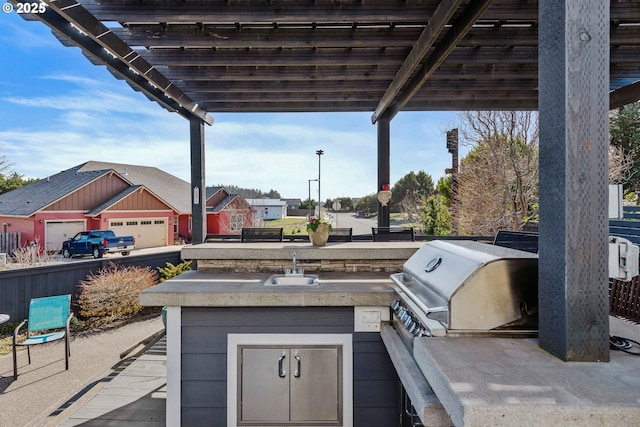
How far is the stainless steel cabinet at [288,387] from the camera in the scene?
6.61ft

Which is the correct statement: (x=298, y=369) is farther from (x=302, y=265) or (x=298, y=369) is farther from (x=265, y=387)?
(x=302, y=265)

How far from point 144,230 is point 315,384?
14.2 metres

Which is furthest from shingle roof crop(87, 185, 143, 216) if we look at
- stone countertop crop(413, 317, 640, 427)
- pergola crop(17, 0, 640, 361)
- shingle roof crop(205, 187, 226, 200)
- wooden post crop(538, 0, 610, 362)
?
wooden post crop(538, 0, 610, 362)

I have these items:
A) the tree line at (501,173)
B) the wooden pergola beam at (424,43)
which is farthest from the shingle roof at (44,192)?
the wooden pergola beam at (424,43)

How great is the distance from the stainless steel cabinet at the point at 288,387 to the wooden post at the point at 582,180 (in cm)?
130

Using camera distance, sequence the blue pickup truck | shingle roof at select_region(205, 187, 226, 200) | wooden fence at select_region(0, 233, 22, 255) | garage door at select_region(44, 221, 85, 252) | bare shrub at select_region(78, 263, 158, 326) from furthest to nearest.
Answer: shingle roof at select_region(205, 187, 226, 200) → garage door at select_region(44, 221, 85, 252) → wooden fence at select_region(0, 233, 22, 255) → the blue pickup truck → bare shrub at select_region(78, 263, 158, 326)

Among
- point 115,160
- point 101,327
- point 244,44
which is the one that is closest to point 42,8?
point 244,44

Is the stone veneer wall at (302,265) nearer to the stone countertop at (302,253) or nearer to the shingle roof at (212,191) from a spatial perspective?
the stone countertop at (302,253)

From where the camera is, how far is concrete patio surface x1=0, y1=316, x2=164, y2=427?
9.27 ft

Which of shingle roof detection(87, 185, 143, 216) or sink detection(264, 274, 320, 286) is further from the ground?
shingle roof detection(87, 185, 143, 216)

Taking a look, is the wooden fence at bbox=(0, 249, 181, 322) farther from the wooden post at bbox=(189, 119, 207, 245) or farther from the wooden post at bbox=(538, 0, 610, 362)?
the wooden post at bbox=(538, 0, 610, 362)

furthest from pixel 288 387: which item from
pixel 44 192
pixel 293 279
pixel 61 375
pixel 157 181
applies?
pixel 157 181

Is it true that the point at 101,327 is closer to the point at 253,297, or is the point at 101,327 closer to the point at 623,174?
the point at 253,297

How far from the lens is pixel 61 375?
4.00 meters
